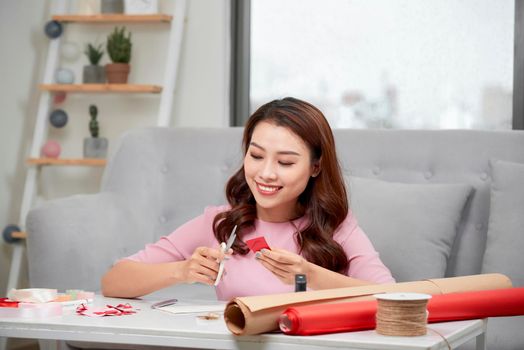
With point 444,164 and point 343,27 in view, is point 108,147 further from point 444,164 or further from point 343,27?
point 444,164

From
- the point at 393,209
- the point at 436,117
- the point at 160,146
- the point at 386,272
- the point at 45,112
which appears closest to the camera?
the point at 386,272

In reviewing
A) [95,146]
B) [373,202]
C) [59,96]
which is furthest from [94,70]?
[373,202]

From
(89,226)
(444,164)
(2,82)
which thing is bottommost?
(89,226)

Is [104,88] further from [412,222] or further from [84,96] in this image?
[412,222]

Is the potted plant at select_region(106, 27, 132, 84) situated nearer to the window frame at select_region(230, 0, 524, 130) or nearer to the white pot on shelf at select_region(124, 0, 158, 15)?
the white pot on shelf at select_region(124, 0, 158, 15)

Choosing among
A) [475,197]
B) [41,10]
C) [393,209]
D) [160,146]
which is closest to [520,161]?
[475,197]

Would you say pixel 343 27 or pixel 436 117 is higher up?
pixel 343 27

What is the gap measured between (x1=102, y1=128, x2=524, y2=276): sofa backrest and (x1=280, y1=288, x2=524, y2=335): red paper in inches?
44.1

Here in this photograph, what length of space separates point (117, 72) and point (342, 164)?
61.5 inches

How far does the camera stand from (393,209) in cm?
271

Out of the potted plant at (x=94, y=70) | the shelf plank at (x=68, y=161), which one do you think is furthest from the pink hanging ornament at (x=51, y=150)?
the potted plant at (x=94, y=70)

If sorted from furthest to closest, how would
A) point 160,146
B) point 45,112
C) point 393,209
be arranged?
point 45,112 → point 160,146 → point 393,209

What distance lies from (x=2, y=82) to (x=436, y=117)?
2.11 meters

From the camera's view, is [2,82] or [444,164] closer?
[444,164]
